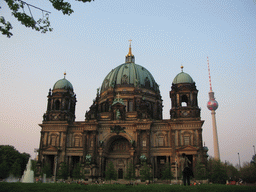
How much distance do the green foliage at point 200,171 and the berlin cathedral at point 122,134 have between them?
6.47ft

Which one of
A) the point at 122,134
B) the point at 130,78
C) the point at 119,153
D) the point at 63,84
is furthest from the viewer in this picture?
the point at 130,78

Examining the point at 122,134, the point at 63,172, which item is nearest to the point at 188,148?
the point at 122,134

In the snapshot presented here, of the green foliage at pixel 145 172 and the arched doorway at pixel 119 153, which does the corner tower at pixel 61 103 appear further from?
the green foliage at pixel 145 172

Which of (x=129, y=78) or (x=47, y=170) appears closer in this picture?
(x=47, y=170)

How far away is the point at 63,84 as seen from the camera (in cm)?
7012

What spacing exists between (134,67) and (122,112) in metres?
20.3

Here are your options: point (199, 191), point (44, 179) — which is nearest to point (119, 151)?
point (44, 179)

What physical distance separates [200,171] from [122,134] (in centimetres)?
1966

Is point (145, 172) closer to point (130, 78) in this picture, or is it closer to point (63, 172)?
point (63, 172)

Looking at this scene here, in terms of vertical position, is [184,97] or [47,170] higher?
[184,97]

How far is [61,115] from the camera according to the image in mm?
66438

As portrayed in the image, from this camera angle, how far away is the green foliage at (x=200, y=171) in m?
51.9

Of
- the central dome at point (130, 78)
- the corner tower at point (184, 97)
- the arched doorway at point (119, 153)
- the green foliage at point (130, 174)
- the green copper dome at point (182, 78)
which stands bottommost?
the green foliage at point (130, 174)

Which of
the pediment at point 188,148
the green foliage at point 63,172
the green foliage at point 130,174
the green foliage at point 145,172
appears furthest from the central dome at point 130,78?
the green foliage at point 63,172
